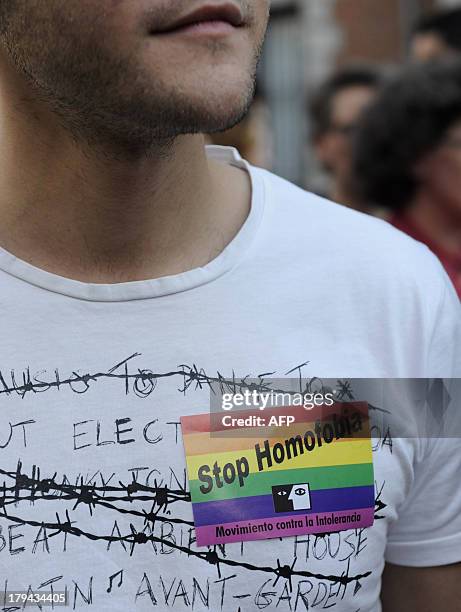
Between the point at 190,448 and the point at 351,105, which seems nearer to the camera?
the point at 190,448

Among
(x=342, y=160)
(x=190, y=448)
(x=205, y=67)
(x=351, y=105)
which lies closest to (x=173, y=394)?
(x=190, y=448)

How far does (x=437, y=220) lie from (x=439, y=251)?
0.27m

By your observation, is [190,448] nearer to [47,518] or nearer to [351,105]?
[47,518]

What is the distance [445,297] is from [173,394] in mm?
504

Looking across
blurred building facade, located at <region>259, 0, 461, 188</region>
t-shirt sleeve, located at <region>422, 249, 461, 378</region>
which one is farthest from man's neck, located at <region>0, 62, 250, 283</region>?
blurred building facade, located at <region>259, 0, 461, 188</region>

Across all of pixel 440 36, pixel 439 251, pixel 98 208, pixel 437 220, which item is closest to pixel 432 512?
pixel 98 208

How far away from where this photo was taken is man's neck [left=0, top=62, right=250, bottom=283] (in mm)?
1631

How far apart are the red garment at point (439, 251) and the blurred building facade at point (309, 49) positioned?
30.6 ft

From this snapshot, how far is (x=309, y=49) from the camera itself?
14.0m

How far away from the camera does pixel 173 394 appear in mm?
1550

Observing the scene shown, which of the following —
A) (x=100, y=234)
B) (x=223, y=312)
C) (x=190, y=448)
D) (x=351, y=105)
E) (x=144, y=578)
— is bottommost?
(x=144, y=578)

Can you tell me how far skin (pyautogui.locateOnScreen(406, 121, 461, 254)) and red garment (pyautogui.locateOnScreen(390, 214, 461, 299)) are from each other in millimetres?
21

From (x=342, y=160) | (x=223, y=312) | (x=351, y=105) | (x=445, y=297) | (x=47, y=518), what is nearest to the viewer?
(x=47, y=518)

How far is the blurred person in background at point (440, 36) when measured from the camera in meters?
5.26
